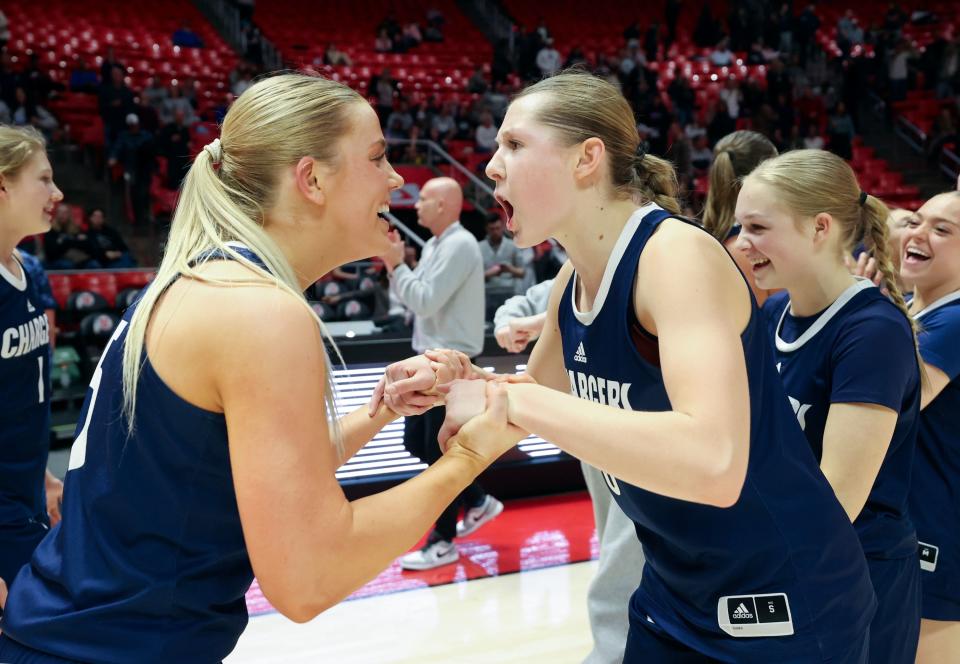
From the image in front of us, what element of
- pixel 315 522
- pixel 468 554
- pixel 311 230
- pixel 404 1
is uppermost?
pixel 311 230

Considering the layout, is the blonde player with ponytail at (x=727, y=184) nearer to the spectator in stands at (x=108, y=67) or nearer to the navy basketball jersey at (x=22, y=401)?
the navy basketball jersey at (x=22, y=401)

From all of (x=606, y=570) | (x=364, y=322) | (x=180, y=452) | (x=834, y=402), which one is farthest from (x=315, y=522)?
(x=364, y=322)

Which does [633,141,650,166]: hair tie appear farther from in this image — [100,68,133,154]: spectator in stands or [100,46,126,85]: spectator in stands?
[100,46,126,85]: spectator in stands

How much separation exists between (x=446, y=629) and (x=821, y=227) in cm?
261

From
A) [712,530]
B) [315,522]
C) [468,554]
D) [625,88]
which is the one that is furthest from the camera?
[625,88]

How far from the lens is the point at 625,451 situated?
1.46 meters

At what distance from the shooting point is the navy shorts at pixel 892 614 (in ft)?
6.98

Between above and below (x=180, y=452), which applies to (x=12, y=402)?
below

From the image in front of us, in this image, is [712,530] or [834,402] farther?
[834,402]

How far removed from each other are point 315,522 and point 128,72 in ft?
44.2

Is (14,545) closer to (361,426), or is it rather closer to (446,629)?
(361,426)

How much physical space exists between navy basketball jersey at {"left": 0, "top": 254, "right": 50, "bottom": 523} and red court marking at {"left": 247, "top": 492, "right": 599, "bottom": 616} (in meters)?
1.54

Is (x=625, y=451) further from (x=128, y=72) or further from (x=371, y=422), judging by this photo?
(x=128, y=72)

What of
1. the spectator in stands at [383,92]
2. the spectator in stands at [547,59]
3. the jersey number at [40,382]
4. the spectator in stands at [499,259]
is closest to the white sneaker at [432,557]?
the jersey number at [40,382]
